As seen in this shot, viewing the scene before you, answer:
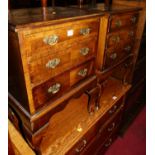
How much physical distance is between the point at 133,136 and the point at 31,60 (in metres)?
2.18

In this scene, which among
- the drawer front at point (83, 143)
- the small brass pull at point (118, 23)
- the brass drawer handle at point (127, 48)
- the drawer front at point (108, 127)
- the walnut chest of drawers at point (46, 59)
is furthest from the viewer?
the drawer front at point (108, 127)

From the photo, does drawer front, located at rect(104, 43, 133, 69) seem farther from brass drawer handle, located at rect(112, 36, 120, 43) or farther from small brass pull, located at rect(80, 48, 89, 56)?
small brass pull, located at rect(80, 48, 89, 56)

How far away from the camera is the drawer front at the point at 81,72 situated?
102 cm

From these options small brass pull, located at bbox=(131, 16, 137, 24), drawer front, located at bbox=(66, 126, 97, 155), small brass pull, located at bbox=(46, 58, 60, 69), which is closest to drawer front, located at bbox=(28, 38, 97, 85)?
small brass pull, located at bbox=(46, 58, 60, 69)

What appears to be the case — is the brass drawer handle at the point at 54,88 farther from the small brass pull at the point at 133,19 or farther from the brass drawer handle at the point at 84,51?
the small brass pull at the point at 133,19

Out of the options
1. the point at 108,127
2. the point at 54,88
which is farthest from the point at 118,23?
the point at 108,127

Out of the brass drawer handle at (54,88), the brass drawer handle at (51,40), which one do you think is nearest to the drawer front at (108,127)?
the brass drawer handle at (54,88)

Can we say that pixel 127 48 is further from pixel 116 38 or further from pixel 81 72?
pixel 81 72

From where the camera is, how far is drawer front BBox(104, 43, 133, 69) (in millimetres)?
1262

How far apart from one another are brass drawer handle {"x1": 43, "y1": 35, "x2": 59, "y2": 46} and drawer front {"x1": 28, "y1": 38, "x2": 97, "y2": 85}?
2.0 inches

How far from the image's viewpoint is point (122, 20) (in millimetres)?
1223

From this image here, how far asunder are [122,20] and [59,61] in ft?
2.23

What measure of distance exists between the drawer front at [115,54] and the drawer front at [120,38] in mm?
40
